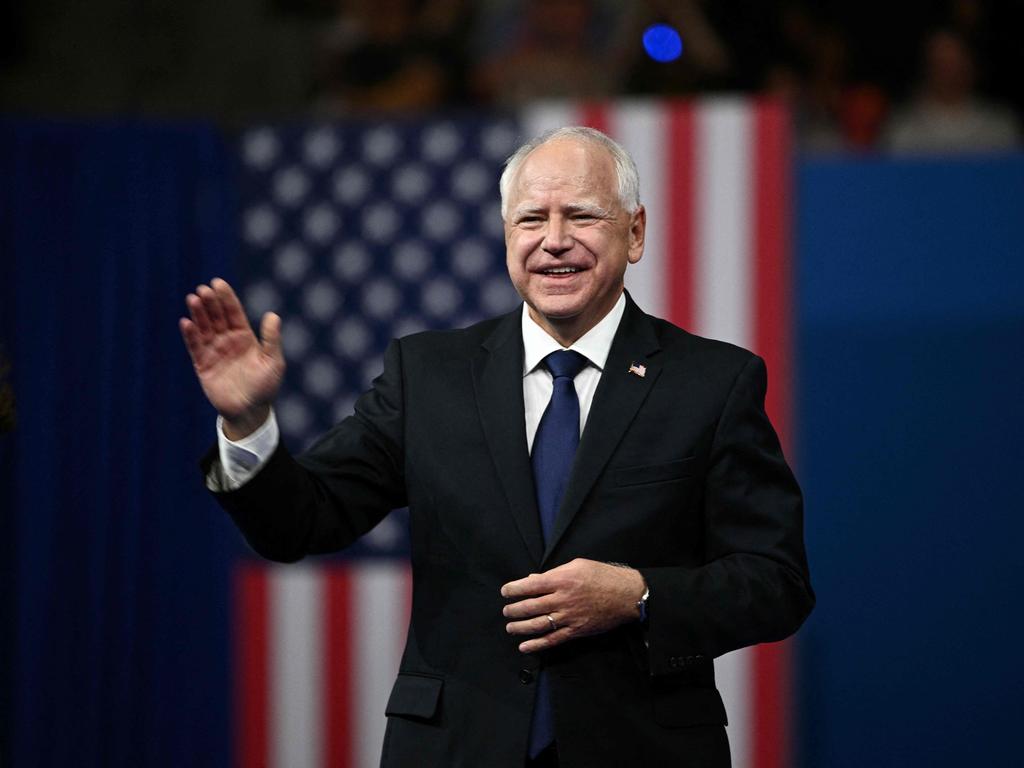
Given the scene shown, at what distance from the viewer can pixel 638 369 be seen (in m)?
2.12

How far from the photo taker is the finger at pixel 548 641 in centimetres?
190

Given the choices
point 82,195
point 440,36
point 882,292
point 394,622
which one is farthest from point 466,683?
point 440,36

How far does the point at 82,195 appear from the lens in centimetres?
432

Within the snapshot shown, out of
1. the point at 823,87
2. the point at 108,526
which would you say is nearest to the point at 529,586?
the point at 108,526

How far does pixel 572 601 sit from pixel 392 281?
2561 millimetres

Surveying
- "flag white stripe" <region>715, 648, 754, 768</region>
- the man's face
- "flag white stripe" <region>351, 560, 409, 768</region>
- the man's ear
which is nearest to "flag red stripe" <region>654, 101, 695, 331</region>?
"flag white stripe" <region>715, 648, 754, 768</region>

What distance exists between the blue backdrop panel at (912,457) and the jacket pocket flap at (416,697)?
2.35 metres

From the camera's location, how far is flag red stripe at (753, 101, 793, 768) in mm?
4039

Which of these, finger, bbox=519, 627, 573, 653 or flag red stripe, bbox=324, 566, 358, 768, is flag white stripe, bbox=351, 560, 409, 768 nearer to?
flag red stripe, bbox=324, 566, 358, 768

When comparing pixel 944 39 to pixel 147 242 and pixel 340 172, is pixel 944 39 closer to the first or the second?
pixel 340 172

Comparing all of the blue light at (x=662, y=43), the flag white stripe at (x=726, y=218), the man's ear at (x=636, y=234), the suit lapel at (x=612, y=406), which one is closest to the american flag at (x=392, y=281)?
the flag white stripe at (x=726, y=218)

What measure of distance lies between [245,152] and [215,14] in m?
2.12

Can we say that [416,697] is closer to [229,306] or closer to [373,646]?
[229,306]

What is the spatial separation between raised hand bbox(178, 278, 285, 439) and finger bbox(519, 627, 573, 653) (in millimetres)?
501
